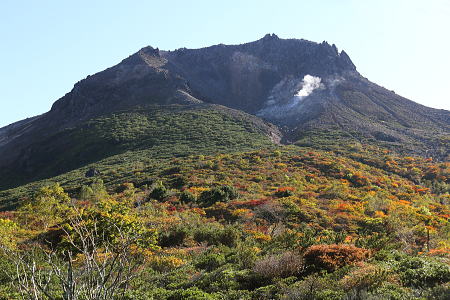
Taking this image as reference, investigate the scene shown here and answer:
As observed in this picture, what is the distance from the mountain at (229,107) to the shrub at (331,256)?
156ft

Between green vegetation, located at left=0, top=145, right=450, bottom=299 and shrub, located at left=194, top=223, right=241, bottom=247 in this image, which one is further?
shrub, located at left=194, top=223, right=241, bottom=247

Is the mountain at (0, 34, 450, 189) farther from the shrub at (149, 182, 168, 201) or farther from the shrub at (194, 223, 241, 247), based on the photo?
the shrub at (194, 223, 241, 247)

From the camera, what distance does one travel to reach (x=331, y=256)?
34.9 ft

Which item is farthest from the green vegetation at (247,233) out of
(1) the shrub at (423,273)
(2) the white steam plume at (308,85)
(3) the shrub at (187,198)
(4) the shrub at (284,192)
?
(2) the white steam plume at (308,85)

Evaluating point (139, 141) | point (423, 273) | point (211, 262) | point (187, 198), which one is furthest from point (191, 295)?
point (139, 141)

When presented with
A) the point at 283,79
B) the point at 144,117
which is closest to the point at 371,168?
the point at 144,117

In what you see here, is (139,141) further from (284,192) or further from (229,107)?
(229,107)

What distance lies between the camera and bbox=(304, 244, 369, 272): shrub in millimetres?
10281

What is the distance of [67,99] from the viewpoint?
104 m

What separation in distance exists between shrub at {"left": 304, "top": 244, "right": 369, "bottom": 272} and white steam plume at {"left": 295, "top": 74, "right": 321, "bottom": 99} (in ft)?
311

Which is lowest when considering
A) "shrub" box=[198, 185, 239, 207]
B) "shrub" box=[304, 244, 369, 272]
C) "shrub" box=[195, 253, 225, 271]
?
"shrub" box=[198, 185, 239, 207]

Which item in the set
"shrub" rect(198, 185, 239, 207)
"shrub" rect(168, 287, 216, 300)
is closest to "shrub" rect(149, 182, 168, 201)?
"shrub" rect(198, 185, 239, 207)

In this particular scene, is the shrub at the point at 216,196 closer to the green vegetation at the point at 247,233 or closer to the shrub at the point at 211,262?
the green vegetation at the point at 247,233

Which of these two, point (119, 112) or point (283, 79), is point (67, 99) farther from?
point (283, 79)
